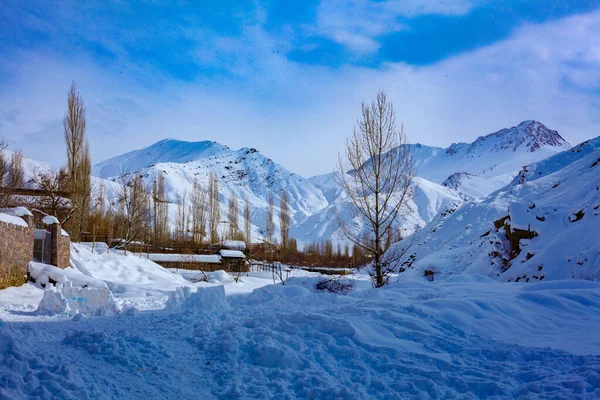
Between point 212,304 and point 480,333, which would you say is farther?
point 212,304

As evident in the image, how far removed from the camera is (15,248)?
12.1m

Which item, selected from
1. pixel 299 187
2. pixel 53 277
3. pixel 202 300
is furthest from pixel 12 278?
pixel 299 187

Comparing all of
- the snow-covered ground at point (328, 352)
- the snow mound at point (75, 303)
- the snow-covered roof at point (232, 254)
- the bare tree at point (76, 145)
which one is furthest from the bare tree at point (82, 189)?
the snow-covered ground at point (328, 352)

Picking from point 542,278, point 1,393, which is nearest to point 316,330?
point 1,393

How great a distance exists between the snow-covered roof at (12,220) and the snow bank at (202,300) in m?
5.55

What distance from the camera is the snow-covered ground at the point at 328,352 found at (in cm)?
398

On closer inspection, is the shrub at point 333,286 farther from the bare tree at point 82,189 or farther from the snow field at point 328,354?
the bare tree at point 82,189

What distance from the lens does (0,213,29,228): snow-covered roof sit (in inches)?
455

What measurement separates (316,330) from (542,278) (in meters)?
9.43

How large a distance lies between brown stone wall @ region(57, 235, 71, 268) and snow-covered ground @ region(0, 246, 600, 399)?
842 centimetres

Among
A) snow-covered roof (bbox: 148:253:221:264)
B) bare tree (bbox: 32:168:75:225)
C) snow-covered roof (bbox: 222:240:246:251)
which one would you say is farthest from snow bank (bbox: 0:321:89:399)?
snow-covered roof (bbox: 222:240:246:251)

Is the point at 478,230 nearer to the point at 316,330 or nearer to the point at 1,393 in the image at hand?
the point at 316,330

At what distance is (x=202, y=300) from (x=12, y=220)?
22.4 ft

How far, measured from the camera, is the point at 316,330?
18.6ft
